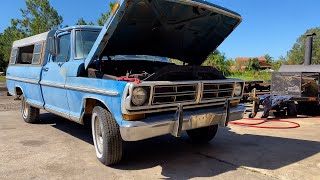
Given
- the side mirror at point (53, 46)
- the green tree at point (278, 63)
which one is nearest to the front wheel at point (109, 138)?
the side mirror at point (53, 46)

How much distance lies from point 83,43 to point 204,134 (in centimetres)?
274

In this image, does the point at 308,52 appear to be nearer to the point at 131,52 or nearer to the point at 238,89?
the point at 238,89

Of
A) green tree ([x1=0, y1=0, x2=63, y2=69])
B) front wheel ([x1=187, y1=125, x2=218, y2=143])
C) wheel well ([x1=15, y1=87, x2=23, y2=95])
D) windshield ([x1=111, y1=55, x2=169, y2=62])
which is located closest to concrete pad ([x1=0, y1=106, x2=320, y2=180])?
front wheel ([x1=187, y1=125, x2=218, y2=143])

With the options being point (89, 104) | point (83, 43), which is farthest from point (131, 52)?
point (89, 104)

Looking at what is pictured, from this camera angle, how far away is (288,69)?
1160 cm

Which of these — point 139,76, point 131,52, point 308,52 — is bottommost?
point 139,76

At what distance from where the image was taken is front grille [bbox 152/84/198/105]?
4.43 meters

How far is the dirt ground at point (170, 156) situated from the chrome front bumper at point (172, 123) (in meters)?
0.57

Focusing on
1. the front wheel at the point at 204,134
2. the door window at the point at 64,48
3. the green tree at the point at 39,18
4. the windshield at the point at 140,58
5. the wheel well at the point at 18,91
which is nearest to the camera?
the front wheel at the point at 204,134

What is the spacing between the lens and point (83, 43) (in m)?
6.12

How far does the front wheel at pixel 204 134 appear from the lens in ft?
20.2

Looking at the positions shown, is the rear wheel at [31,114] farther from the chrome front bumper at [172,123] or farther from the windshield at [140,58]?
the chrome front bumper at [172,123]

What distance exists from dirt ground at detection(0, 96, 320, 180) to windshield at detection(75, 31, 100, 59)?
164 centimetres

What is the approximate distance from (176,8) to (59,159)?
2.90 m
